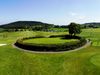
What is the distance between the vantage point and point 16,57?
42.2 meters

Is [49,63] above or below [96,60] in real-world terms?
below

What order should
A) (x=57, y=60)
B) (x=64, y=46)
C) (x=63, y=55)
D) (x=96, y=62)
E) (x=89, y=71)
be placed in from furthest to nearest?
1. (x=64, y=46)
2. (x=63, y=55)
3. (x=57, y=60)
4. (x=96, y=62)
5. (x=89, y=71)

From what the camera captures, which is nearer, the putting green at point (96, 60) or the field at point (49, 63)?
the field at point (49, 63)

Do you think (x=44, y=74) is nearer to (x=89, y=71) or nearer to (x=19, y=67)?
(x=19, y=67)

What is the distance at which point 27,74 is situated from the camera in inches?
1323

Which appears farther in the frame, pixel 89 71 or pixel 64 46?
pixel 64 46

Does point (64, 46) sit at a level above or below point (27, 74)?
above

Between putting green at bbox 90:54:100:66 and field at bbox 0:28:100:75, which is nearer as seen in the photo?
field at bbox 0:28:100:75

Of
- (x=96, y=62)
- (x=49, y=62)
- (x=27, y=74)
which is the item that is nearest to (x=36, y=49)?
(x=49, y=62)

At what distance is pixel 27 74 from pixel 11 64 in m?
6.35

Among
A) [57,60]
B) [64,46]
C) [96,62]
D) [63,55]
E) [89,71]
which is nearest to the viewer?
[89,71]

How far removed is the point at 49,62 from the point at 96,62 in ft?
34.2

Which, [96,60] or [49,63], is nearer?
[96,60]

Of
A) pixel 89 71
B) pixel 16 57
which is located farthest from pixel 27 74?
pixel 89 71
